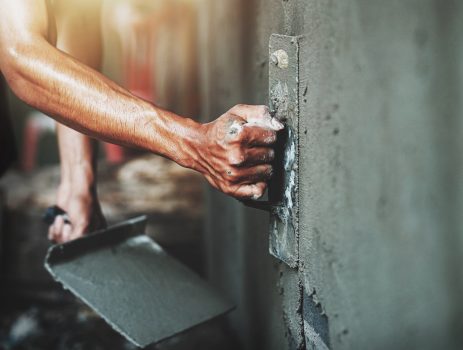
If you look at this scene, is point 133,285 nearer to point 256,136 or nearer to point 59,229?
point 59,229

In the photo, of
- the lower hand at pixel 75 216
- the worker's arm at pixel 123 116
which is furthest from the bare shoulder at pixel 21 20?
the lower hand at pixel 75 216

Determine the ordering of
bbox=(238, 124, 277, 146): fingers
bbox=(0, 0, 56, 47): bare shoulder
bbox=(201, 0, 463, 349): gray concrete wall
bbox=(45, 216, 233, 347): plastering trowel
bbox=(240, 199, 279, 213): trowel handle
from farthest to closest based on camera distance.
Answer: bbox=(45, 216, 233, 347): plastering trowel
bbox=(0, 0, 56, 47): bare shoulder
bbox=(240, 199, 279, 213): trowel handle
bbox=(238, 124, 277, 146): fingers
bbox=(201, 0, 463, 349): gray concrete wall

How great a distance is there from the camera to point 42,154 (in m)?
7.36

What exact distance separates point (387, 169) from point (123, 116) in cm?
72

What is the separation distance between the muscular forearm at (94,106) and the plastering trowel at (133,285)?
1.85ft

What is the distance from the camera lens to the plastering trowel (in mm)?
1585

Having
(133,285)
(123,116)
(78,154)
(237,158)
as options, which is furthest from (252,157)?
(78,154)

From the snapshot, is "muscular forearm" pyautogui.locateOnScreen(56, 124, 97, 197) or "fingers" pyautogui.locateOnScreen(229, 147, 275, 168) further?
"muscular forearm" pyautogui.locateOnScreen(56, 124, 97, 197)

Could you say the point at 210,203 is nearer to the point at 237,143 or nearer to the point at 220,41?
the point at 220,41

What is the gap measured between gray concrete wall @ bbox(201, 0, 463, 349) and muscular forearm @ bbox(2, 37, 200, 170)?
0.36 m

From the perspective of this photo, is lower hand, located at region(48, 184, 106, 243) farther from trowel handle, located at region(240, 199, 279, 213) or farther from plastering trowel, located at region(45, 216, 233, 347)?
trowel handle, located at region(240, 199, 279, 213)

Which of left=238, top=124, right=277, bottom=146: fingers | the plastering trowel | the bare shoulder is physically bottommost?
the plastering trowel

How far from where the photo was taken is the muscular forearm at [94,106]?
1.29 meters

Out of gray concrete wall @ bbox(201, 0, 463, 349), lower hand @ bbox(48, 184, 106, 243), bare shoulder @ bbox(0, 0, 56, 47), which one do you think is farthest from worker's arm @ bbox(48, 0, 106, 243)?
gray concrete wall @ bbox(201, 0, 463, 349)
